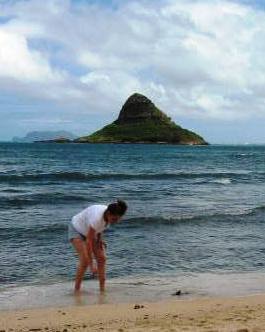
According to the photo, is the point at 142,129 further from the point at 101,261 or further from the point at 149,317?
the point at 149,317

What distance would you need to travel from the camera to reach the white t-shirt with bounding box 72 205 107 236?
9.14 meters

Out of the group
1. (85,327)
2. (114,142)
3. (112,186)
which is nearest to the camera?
(85,327)

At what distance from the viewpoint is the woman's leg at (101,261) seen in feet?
31.9

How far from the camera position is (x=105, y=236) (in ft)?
50.8

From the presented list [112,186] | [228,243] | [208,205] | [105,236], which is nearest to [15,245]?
[105,236]

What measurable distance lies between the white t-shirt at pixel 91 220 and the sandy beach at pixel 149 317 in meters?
1.18

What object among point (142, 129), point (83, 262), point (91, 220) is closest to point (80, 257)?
point (83, 262)

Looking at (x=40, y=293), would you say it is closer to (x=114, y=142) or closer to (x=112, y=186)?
(x=112, y=186)

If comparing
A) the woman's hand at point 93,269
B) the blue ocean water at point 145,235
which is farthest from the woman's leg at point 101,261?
the blue ocean water at point 145,235

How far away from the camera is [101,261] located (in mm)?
9844

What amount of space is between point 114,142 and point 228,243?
158304 millimetres

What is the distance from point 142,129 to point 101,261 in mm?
170879

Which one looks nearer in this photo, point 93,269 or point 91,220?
point 91,220

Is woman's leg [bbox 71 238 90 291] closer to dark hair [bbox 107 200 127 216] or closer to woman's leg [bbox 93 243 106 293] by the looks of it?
woman's leg [bbox 93 243 106 293]
